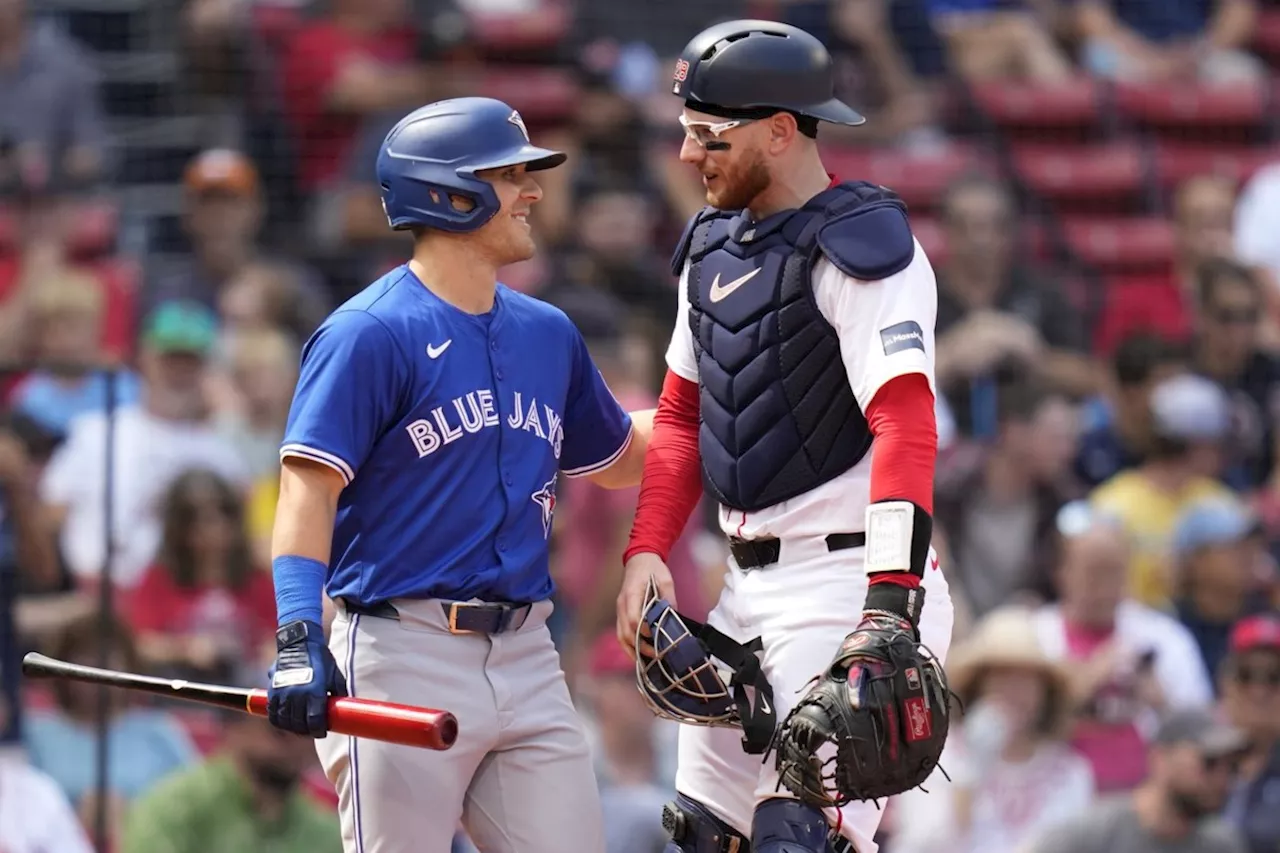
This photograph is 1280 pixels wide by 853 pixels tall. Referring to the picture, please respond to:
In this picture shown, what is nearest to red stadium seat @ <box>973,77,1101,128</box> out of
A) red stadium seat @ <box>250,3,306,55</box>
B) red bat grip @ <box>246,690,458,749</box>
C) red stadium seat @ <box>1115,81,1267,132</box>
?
red stadium seat @ <box>1115,81,1267,132</box>

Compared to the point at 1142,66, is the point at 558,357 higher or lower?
higher

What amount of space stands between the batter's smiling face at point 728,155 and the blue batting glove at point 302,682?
3.84 feet

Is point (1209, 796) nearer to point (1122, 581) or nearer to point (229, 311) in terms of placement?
point (1122, 581)

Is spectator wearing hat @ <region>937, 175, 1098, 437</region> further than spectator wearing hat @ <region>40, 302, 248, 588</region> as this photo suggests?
Yes

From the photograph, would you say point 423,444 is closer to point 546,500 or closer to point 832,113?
point 546,500

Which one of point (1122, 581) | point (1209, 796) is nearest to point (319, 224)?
point (1122, 581)

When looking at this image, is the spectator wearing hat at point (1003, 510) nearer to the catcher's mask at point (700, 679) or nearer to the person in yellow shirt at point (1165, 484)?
the person in yellow shirt at point (1165, 484)

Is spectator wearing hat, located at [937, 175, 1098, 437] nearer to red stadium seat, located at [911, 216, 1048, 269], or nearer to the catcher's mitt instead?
red stadium seat, located at [911, 216, 1048, 269]

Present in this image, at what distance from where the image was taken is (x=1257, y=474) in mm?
9289

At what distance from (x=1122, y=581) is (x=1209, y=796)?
1.02 m

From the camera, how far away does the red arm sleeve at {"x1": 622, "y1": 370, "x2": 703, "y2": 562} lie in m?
4.58

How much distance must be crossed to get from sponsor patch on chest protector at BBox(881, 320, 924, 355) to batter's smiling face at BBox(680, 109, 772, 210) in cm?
45

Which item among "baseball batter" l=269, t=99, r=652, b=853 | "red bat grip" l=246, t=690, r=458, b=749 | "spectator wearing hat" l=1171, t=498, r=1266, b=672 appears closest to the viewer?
"red bat grip" l=246, t=690, r=458, b=749

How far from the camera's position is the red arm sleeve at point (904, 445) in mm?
4105
